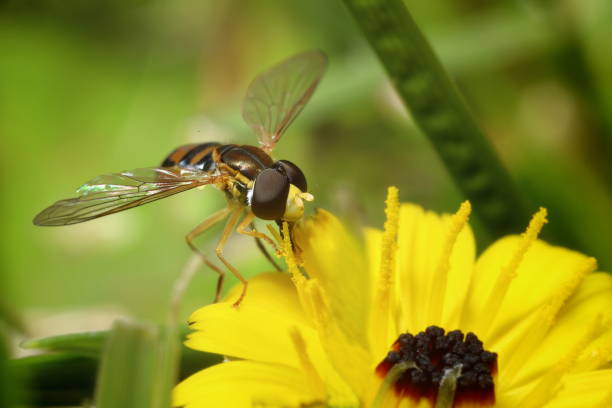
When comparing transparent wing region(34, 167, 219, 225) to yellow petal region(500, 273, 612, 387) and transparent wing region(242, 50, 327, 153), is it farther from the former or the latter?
yellow petal region(500, 273, 612, 387)

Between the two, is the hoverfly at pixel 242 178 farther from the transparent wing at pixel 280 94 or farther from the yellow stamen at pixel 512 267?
the yellow stamen at pixel 512 267

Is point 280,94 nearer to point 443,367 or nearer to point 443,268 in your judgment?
point 443,268

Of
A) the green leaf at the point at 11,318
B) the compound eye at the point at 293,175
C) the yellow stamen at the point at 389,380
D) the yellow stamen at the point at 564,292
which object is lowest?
the yellow stamen at the point at 389,380

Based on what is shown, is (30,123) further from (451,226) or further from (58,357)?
(451,226)

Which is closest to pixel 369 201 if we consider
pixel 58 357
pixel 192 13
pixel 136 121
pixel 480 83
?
pixel 480 83

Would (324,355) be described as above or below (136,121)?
below

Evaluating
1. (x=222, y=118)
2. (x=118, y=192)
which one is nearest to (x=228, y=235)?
(x=118, y=192)

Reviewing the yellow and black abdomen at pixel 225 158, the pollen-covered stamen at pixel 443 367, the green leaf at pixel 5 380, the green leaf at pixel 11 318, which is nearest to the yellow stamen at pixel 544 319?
the pollen-covered stamen at pixel 443 367
